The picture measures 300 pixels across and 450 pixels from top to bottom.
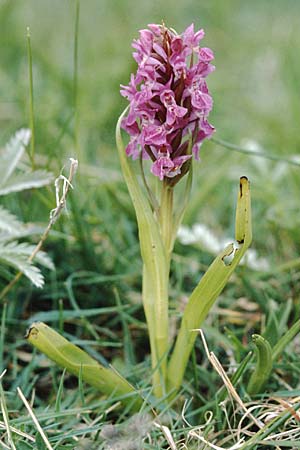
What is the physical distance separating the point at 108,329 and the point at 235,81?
8.35ft

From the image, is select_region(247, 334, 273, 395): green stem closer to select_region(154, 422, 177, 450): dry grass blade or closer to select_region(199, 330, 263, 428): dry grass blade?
select_region(199, 330, 263, 428): dry grass blade

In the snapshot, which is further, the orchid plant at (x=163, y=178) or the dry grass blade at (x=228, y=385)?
the dry grass blade at (x=228, y=385)

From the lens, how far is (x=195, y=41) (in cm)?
171

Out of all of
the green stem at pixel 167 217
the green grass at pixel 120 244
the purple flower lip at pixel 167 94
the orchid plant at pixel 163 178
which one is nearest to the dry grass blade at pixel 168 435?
the green grass at pixel 120 244

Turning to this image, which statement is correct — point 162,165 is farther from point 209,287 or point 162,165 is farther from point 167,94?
point 209,287

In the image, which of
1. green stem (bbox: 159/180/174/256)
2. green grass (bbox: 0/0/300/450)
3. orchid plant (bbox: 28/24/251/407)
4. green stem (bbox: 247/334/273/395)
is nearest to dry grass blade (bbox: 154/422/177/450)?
green grass (bbox: 0/0/300/450)

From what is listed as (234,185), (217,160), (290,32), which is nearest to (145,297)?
(234,185)

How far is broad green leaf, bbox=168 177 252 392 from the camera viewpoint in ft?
5.46

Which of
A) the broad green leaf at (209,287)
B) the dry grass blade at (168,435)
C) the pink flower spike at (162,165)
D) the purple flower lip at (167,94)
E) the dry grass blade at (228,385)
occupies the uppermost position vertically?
the purple flower lip at (167,94)

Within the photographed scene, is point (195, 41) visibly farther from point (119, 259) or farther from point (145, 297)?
point (119, 259)

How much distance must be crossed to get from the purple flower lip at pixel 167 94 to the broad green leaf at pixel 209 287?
0.20 meters

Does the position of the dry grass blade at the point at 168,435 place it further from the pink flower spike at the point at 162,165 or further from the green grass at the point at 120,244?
the pink flower spike at the point at 162,165

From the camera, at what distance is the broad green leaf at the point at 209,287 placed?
167 cm

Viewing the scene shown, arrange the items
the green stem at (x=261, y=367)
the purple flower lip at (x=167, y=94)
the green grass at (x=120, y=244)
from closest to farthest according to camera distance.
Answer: the purple flower lip at (x=167, y=94)
the green stem at (x=261, y=367)
the green grass at (x=120, y=244)
